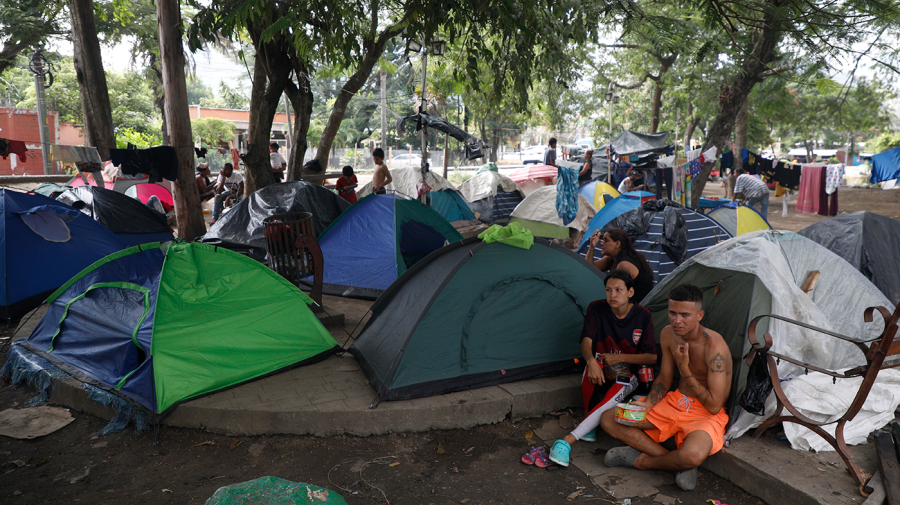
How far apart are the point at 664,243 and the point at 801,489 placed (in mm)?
3590

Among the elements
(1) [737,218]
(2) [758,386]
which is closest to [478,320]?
(2) [758,386]

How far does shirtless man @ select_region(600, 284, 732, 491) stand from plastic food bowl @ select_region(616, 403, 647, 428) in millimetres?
32

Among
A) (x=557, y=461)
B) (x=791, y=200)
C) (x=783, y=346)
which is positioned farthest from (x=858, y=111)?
(x=557, y=461)

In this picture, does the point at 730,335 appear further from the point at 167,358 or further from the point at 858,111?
the point at 858,111

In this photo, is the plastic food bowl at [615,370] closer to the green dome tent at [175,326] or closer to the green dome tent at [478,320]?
the green dome tent at [478,320]

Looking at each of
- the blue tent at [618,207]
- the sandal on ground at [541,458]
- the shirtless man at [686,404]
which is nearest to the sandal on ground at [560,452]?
the sandal on ground at [541,458]

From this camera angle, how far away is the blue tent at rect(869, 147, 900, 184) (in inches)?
574

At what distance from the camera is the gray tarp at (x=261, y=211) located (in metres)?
8.08

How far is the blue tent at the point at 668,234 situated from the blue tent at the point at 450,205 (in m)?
5.83

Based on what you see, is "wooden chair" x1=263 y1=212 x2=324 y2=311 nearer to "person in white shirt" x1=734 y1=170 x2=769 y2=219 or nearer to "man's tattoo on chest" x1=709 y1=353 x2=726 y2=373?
"man's tattoo on chest" x1=709 y1=353 x2=726 y2=373

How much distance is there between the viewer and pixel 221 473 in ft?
11.4

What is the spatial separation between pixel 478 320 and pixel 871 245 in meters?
4.56

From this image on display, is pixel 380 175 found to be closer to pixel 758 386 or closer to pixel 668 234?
pixel 668 234

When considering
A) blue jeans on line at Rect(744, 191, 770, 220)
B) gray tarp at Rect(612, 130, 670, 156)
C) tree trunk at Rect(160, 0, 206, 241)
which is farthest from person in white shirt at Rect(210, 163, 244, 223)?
blue jeans on line at Rect(744, 191, 770, 220)
